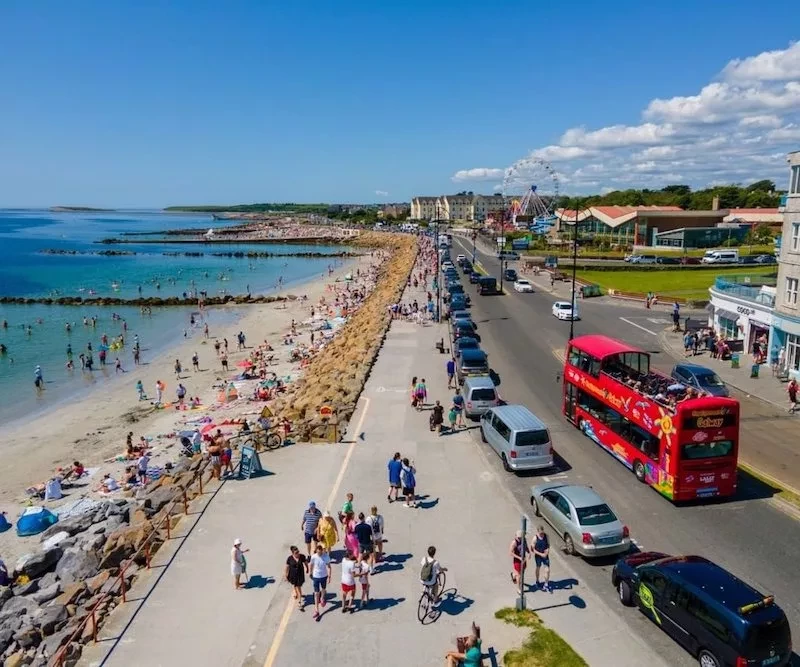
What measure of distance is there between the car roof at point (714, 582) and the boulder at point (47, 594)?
13.4 meters

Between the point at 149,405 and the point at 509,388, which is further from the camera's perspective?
the point at 149,405

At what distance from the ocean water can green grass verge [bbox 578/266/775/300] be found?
37.1 meters

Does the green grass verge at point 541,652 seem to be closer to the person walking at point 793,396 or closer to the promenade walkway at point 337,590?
the promenade walkway at point 337,590

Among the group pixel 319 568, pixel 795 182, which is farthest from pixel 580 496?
pixel 795 182

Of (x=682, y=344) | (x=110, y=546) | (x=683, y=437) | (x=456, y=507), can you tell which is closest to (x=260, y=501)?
(x=110, y=546)

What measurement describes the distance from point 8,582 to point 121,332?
43.8m

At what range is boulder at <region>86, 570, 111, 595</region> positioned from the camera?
47.1 ft

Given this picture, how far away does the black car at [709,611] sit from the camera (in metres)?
9.71

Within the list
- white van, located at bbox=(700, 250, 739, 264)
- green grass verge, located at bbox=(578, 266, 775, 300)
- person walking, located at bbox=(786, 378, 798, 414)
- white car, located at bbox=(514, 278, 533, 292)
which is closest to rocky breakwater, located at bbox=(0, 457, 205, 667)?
person walking, located at bbox=(786, 378, 798, 414)

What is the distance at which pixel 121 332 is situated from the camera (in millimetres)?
57719

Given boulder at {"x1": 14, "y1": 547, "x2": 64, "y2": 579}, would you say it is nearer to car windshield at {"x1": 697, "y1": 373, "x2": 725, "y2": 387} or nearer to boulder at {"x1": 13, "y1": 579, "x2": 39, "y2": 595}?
boulder at {"x1": 13, "y1": 579, "x2": 39, "y2": 595}

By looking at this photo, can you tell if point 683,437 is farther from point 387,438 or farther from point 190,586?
point 190,586

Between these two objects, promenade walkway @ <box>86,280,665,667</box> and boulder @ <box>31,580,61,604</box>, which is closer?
promenade walkway @ <box>86,280,665,667</box>

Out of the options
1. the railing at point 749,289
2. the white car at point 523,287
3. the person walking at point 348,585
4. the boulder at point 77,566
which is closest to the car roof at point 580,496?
the person walking at point 348,585
